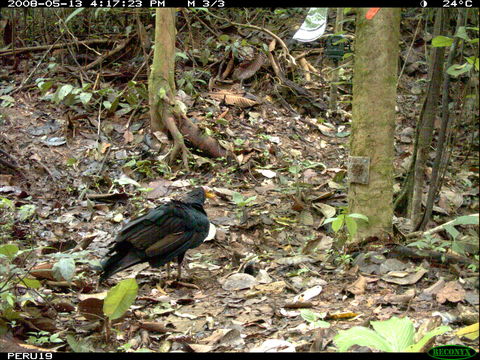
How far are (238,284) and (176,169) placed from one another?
297cm

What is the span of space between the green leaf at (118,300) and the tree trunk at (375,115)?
1901 mm

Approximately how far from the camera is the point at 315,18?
6984 mm

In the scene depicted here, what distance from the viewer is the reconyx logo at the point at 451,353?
85.4 inches

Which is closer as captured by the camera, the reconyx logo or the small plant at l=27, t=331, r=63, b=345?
the reconyx logo

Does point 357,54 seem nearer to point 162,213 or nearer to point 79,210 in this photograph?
point 162,213

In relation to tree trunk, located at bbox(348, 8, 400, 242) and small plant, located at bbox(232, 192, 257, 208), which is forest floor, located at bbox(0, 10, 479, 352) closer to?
small plant, located at bbox(232, 192, 257, 208)

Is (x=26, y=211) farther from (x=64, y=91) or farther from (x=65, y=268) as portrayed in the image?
(x=64, y=91)

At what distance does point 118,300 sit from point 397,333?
167 centimetres

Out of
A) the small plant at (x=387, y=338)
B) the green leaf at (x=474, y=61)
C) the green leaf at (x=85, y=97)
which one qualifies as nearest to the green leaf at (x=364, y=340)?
the small plant at (x=387, y=338)

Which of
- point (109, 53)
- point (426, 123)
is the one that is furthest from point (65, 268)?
point (109, 53)

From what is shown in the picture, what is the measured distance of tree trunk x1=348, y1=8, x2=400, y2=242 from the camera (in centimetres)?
393

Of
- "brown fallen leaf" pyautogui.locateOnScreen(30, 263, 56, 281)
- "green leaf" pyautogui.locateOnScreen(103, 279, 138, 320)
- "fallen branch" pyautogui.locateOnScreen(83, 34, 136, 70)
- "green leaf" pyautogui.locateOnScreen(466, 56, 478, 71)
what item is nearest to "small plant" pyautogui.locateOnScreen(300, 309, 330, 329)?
"green leaf" pyautogui.locateOnScreen(103, 279, 138, 320)

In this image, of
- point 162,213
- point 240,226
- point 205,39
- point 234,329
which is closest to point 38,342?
point 234,329

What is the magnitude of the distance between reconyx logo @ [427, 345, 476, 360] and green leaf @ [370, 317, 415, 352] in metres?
0.10
